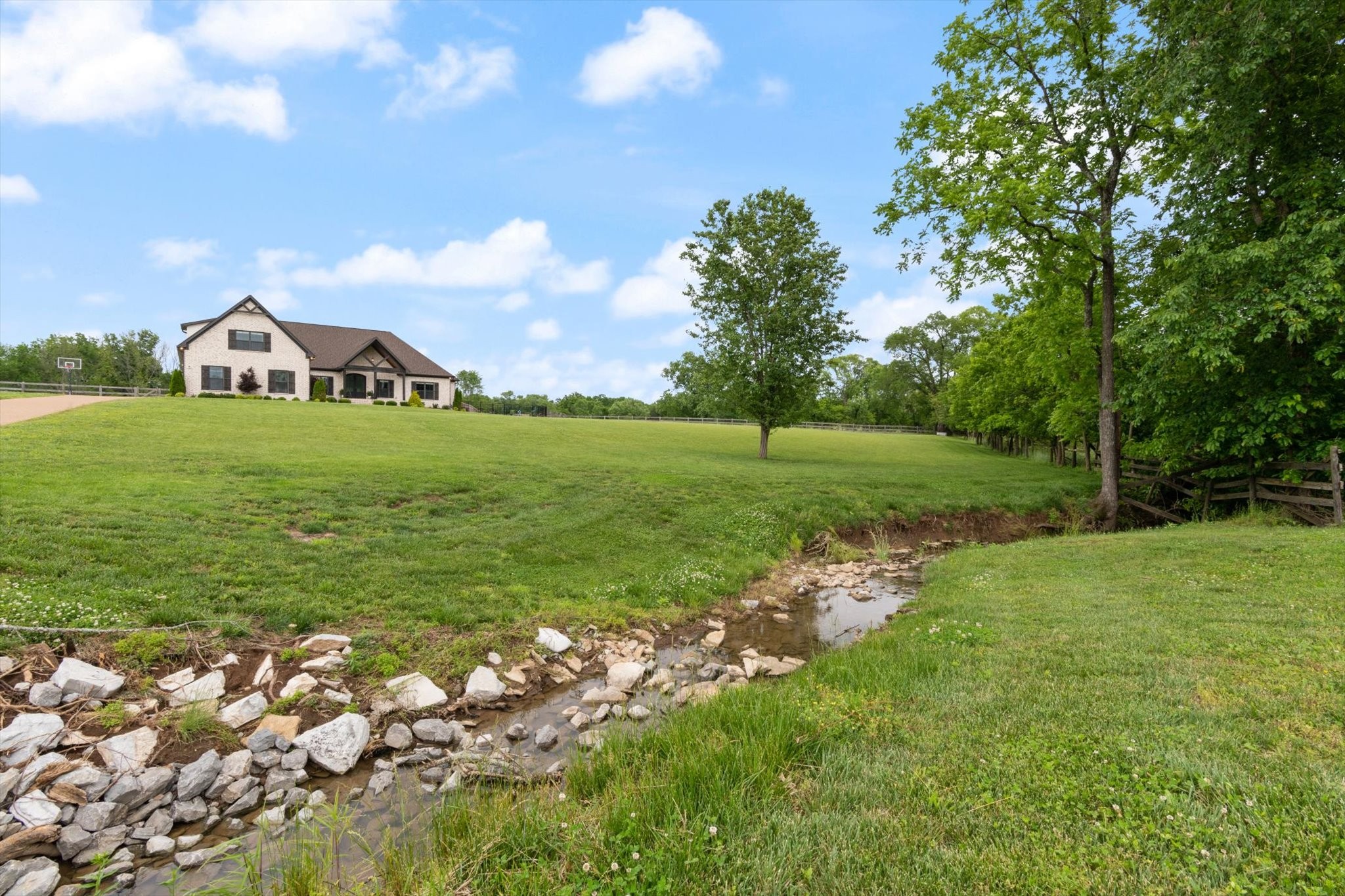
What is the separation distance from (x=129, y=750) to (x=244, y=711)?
0.93 metres

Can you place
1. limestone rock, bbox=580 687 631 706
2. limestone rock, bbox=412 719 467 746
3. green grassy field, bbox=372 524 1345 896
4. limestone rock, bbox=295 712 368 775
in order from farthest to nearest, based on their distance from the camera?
limestone rock, bbox=580 687 631 706, limestone rock, bbox=412 719 467 746, limestone rock, bbox=295 712 368 775, green grassy field, bbox=372 524 1345 896

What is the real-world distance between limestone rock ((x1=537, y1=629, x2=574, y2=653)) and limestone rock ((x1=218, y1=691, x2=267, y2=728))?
11.1 feet

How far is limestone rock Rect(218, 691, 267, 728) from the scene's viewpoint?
6160 millimetres

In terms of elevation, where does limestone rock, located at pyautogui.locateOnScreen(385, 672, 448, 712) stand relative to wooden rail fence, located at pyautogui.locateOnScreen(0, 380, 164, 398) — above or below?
below

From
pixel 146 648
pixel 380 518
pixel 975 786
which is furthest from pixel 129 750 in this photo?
pixel 380 518

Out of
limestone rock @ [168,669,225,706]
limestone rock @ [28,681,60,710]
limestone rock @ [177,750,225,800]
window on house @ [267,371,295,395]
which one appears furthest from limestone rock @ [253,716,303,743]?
window on house @ [267,371,295,395]

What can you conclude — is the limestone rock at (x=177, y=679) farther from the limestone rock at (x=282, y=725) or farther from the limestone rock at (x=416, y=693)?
the limestone rock at (x=416, y=693)

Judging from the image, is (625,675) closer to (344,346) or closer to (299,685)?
(299,685)

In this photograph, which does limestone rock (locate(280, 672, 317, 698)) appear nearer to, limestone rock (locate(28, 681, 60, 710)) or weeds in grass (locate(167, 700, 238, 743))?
weeds in grass (locate(167, 700, 238, 743))

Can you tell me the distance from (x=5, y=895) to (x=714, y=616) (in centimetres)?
880

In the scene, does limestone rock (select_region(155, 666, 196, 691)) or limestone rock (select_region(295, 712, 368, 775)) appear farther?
limestone rock (select_region(155, 666, 196, 691))

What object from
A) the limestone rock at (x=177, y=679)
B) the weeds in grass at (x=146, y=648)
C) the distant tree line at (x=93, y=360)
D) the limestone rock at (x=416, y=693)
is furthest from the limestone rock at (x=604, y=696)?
the distant tree line at (x=93, y=360)

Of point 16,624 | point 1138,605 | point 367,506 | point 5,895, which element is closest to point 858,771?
point 5,895

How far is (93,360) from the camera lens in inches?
3649
